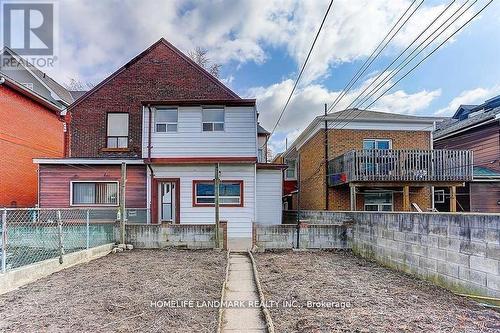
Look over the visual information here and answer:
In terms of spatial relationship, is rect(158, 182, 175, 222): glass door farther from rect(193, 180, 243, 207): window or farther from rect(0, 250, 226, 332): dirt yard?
rect(0, 250, 226, 332): dirt yard

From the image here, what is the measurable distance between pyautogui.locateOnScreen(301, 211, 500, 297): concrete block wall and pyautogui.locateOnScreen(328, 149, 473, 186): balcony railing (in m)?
5.21

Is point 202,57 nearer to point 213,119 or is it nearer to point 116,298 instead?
point 213,119

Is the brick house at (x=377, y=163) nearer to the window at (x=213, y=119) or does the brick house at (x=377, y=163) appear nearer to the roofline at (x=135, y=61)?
the window at (x=213, y=119)

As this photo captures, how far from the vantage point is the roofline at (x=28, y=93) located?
13987 mm

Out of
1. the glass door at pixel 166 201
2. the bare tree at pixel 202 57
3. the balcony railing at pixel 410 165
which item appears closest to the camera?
the glass door at pixel 166 201

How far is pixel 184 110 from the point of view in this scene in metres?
11.9

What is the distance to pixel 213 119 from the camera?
39.2 ft

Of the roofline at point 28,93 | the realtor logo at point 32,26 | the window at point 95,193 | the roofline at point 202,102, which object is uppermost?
the realtor logo at point 32,26

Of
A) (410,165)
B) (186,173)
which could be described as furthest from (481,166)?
(186,173)

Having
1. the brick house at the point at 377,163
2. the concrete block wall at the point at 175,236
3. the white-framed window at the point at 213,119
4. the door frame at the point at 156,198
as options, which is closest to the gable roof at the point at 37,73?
the door frame at the point at 156,198

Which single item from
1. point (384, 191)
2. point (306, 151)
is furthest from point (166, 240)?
point (306, 151)

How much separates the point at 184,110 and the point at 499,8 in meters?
9.19

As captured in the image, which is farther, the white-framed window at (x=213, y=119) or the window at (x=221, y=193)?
the white-framed window at (x=213, y=119)

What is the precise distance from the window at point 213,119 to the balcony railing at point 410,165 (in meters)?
5.30
